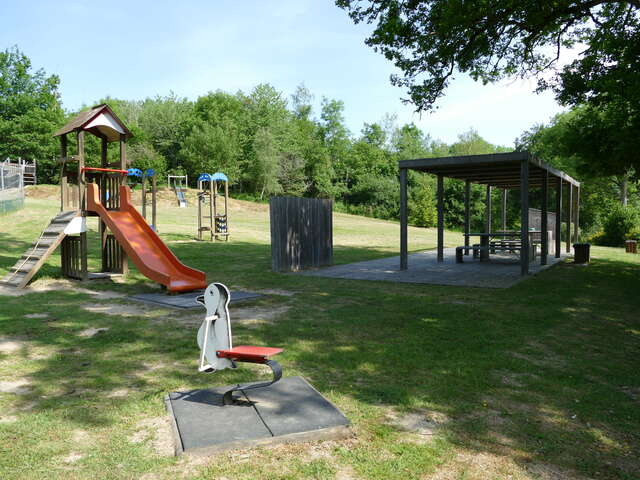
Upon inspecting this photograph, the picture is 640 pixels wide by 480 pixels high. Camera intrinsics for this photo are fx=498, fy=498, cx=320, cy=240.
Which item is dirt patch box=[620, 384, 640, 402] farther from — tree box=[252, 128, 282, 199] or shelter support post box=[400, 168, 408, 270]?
tree box=[252, 128, 282, 199]

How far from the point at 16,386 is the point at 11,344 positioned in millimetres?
1579

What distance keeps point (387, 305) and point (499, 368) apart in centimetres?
339

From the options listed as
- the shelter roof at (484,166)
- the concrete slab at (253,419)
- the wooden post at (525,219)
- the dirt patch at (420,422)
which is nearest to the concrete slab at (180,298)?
the concrete slab at (253,419)

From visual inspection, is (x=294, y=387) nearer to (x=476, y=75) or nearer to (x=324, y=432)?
(x=324, y=432)

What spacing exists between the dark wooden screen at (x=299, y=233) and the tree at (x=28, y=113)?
35886 mm

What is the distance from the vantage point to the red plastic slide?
946cm

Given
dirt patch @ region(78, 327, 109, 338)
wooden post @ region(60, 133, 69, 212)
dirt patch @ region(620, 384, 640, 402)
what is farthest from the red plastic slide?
dirt patch @ region(620, 384, 640, 402)

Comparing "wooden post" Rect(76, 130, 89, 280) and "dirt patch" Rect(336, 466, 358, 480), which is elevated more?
"wooden post" Rect(76, 130, 89, 280)

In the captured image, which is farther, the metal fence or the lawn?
the metal fence

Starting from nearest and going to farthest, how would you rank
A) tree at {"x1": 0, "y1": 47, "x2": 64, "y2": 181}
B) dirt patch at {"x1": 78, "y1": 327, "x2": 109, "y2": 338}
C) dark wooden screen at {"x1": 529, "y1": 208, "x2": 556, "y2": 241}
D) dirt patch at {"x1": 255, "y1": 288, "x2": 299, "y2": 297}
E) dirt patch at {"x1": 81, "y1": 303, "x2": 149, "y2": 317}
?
dirt patch at {"x1": 78, "y1": 327, "x2": 109, "y2": 338}, dirt patch at {"x1": 81, "y1": 303, "x2": 149, "y2": 317}, dirt patch at {"x1": 255, "y1": 288, "x2": 299, "y2": 297}, dark wooden screen at {"x1": 529, "y1": 208, "x2": 556, "y2": 241}, tree at {"x1": 0, "y1": 47, "x2": 64, "y2": 181}

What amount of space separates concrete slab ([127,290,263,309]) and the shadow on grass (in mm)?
752

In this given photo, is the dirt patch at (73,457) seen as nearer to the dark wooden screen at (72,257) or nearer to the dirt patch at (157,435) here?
the dirt patch at (157,435)

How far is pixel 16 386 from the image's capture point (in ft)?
14.3

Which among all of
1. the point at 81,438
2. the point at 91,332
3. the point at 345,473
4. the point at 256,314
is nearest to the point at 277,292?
the point at 256,314
